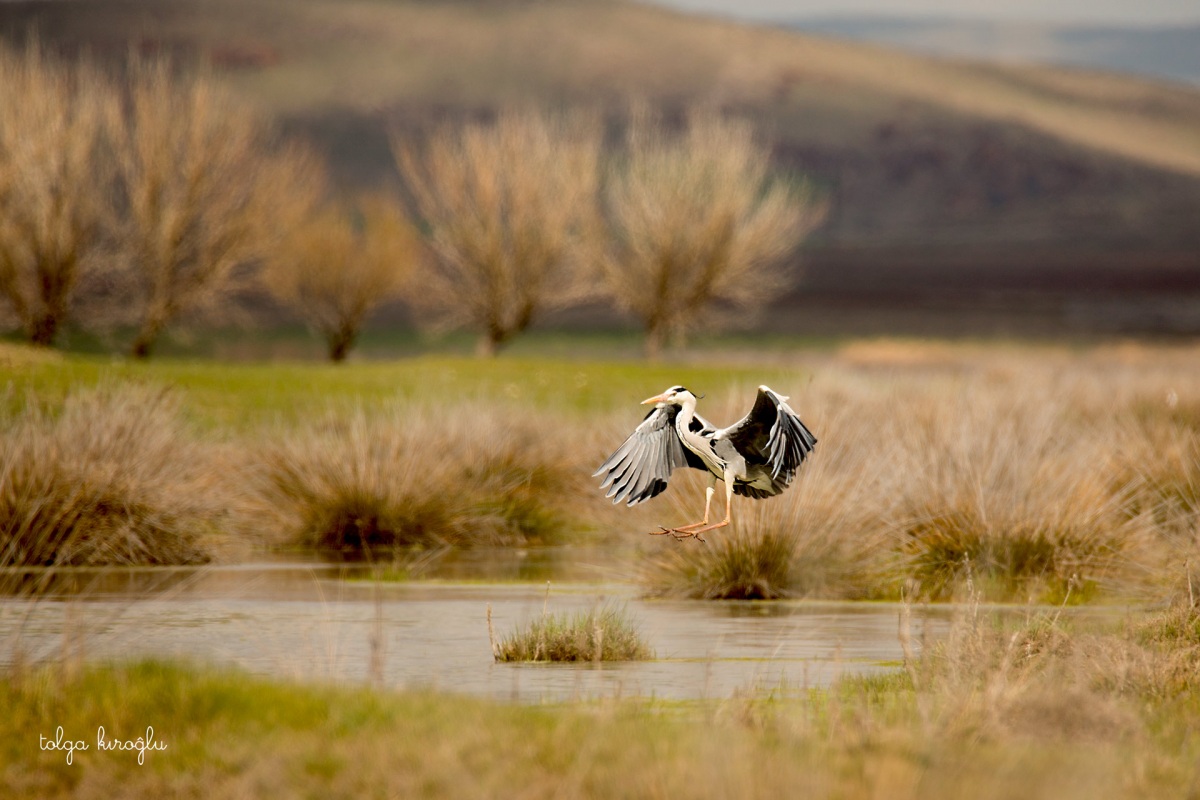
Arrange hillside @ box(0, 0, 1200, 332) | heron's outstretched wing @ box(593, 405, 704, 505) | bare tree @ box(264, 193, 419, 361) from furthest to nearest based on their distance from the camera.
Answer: hillside @ box(0, 0, 1200, 332) < bare tree @ box(264, 193, 419, 361) < heron's outstretched wing @ box(593, 405, 704, 505)

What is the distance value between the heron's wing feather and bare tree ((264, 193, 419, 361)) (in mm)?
58649

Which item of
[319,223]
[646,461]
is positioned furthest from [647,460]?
[319,223]

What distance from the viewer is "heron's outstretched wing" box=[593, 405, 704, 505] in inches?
371

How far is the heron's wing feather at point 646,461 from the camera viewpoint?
9.42 m

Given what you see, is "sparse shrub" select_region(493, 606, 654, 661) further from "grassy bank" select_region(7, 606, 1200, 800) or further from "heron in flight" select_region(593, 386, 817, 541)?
"grassy bank" select_region(7, 606, 1200, 800)

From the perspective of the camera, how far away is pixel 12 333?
4766 inches

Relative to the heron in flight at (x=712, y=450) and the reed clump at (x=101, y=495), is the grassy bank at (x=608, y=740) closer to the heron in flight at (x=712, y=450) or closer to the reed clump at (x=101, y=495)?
the heron in flight at (x=712, y=450)

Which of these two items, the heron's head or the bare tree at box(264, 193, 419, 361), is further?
the bare tree at box(264, 193, 419, 361)

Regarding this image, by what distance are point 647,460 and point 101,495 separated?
7.88 m

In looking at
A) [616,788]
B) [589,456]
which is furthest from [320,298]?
[616,788]

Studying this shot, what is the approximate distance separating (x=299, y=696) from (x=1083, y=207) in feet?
630

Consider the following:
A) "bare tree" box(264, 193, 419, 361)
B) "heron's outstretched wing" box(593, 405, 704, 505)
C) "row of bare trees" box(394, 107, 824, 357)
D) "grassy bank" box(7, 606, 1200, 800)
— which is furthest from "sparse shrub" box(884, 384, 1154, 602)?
"bare tree" box(264, 193, 419, 361)

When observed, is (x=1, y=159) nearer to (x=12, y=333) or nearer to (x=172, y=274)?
(x=172, y=274)

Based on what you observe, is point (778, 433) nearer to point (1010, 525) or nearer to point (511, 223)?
point (1010, 525)
